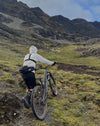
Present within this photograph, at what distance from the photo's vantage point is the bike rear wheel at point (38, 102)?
7.51 meters

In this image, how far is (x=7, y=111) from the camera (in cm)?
774

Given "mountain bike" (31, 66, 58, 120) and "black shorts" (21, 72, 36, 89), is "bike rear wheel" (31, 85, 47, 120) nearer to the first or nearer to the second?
"mountain bike" (31, 66, 58, 120)

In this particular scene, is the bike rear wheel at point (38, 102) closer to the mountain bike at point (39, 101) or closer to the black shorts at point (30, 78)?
the mountain bike at point (39, 101)

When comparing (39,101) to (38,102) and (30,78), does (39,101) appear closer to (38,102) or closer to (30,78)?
(38,102)

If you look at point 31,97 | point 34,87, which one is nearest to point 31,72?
point 34,87

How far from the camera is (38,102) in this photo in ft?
26.4

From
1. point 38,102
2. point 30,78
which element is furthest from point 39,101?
point 30,78

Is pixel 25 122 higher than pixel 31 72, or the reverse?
pixel 31 72

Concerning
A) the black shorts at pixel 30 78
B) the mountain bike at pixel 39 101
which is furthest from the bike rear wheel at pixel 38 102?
the black shorts at pixel 30 78

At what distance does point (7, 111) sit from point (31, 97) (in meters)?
1.51

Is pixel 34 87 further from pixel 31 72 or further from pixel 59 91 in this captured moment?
pixel 59 91

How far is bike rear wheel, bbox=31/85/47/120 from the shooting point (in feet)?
24.7

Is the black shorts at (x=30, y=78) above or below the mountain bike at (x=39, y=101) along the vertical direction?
above

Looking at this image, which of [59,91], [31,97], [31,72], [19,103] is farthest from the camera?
[59,91]
